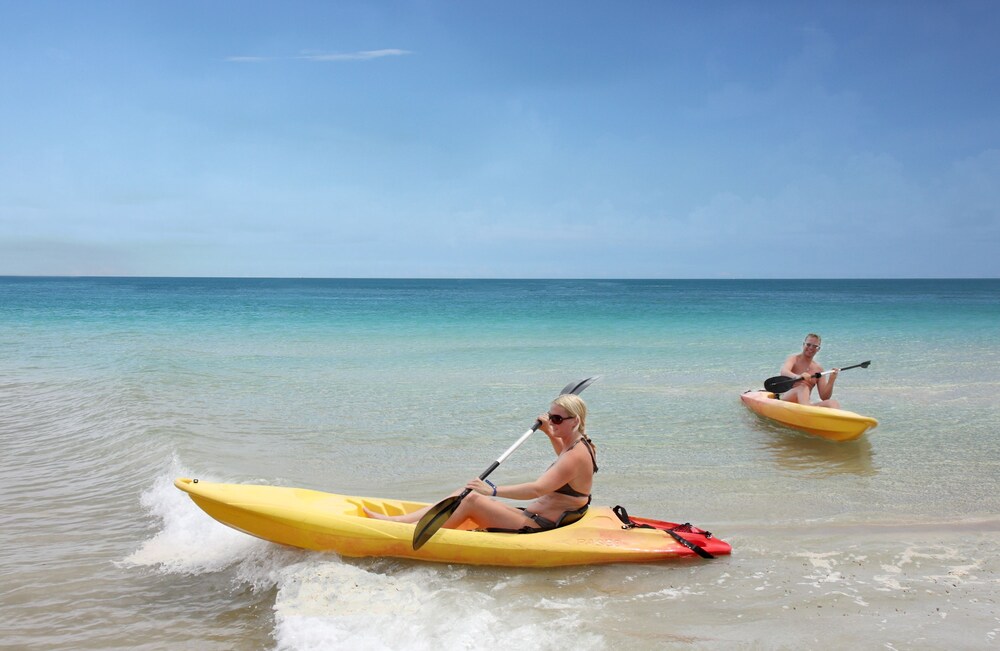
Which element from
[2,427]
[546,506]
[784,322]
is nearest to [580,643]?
[546,506]

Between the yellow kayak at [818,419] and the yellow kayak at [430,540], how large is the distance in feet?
12.1

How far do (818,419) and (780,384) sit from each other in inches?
48.4

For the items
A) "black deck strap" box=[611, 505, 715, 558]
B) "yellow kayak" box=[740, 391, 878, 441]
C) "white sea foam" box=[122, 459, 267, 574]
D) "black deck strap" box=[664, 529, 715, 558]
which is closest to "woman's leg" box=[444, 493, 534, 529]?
"black deck strap" box=[611, 505, 715, 558]

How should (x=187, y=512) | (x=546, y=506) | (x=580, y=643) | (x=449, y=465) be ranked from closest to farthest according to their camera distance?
(x=580, y=643), (x=546, y=506), (x=187, y=512), (x=449, y=465)

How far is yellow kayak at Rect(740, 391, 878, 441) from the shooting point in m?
7.58

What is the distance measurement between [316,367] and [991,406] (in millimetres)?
11048

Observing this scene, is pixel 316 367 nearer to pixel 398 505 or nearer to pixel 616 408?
pixel 616 408

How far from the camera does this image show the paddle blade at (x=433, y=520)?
4.45 meters

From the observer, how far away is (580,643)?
3.64 metres

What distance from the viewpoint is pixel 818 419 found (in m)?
7.90

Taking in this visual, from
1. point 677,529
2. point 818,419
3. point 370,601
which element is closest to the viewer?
point 370,601

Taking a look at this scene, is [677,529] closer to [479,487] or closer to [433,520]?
[479,487]

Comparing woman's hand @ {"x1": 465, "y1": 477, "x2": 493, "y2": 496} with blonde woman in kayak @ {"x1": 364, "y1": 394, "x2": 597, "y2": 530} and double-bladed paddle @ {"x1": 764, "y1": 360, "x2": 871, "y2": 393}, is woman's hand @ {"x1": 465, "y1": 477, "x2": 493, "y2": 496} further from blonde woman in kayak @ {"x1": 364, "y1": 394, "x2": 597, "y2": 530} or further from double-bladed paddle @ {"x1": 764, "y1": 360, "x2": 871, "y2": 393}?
double-bladed paddle @ {"x1": 764, "y1": 360, "x2": 871, "y2": 393}

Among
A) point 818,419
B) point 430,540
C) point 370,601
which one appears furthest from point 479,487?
point 818,419
